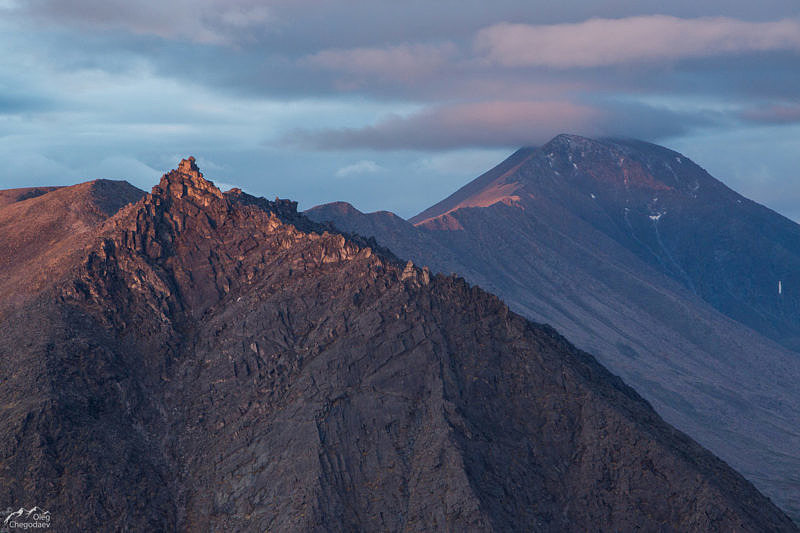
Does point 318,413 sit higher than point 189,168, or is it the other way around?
point 189,168

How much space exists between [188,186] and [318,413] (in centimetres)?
3184

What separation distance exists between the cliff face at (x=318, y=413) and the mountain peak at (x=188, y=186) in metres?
6.94

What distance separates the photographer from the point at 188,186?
98250mm

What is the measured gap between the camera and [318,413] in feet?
246

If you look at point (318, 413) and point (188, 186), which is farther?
point (188, 186)

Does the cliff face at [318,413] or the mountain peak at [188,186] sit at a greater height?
the mountain peak at [188,186]

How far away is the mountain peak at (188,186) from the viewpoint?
9788 cm

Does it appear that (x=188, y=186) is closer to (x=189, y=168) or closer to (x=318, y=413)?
(x=189, y=168)

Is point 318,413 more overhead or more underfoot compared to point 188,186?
more underfoot

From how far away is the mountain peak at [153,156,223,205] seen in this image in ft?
321

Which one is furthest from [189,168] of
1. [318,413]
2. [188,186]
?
[318,413]

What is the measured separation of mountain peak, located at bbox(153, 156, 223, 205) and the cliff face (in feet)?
22.8

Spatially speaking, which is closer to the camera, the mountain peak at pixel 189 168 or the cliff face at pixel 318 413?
the cliff face at pixel 318 413

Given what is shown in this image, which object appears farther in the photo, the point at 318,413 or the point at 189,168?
the point at 189,168
